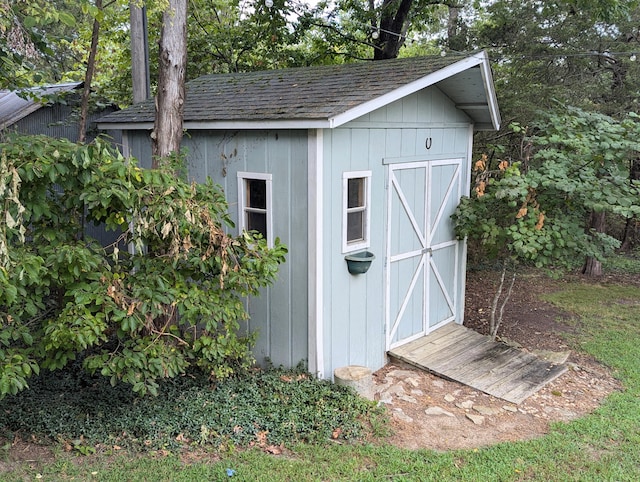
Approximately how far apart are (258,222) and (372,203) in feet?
3.93

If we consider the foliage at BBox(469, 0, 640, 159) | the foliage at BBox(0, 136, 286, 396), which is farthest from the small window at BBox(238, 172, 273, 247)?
the foliage at BBox(469, 0, 640, 159)

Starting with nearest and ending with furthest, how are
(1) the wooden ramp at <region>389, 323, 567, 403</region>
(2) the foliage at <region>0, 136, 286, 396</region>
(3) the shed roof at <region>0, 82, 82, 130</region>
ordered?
1. (2) the foliage at <region>0, 136, 286, 396</region>
2. (1) the wooden ramp at <region>389, 323, 567, 403</region>
3. (3) the shed roof at <region>0, 82, 82, 130</region>

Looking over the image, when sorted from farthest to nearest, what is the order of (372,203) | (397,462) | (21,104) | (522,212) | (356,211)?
(21,104) < (522,212) < (372,203) < (356,211) < (397,462)

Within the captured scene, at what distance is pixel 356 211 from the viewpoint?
5559mm

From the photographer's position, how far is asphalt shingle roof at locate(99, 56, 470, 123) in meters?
5.08

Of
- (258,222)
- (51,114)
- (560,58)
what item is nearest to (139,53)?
(51,114)

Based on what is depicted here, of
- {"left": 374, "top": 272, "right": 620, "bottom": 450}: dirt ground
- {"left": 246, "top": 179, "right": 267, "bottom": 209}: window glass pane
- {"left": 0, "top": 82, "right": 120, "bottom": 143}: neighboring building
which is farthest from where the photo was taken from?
{"left": 0, "top": 82, "right": 120, "bottom": 143}: neighboring building

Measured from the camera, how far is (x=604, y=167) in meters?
6.15

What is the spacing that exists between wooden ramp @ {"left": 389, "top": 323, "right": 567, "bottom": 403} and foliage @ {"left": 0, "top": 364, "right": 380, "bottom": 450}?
1.32m

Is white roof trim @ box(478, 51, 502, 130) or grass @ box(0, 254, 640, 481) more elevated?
white roof trim @ box(478, 51, 502, 130)

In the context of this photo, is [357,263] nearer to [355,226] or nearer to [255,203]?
[355,226]

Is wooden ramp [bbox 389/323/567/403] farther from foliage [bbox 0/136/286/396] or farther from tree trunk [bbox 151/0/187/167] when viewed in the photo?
tree trunk [bbox 151/0/187/167]

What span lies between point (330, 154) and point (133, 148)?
114 inches

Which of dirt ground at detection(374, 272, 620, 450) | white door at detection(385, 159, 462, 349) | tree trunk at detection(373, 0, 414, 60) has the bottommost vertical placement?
dirt ground at detection(374, 272, 620, 450)
